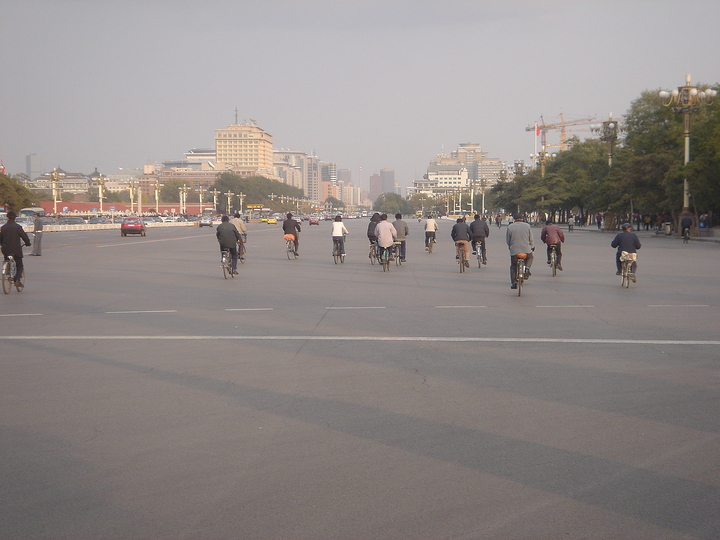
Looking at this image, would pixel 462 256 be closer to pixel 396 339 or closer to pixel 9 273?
pixel 9 273

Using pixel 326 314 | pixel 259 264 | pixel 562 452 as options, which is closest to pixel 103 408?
pixel 562 452

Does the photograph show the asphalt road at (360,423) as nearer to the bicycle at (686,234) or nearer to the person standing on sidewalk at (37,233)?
the person standing on sidewalk at (37,233)

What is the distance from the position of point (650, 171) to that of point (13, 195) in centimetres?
6210

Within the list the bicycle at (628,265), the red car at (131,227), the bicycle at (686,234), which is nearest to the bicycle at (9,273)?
the bicycle at (628,265)

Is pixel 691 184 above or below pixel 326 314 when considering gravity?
above

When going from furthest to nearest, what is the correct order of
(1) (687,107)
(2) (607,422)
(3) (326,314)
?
(1) (687,107) < (3) (326,314) < (2) (607,422)

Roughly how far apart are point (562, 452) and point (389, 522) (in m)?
1.86

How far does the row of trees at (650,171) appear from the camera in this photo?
4731 centimetres

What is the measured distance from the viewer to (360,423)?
21.5 ft

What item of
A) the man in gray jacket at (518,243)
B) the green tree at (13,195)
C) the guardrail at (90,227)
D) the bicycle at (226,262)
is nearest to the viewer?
the man in gray jacket at (518,243)

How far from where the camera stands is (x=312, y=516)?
4.54 m

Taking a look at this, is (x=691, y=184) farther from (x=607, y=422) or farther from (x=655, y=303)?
(x=607, y=422)

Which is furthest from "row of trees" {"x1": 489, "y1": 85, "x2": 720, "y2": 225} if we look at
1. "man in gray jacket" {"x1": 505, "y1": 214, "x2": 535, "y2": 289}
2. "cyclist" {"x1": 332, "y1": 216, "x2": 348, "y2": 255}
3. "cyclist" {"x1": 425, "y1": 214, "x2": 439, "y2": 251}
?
"man in gray jacket" {"x1": 505, "y1": 214, "x2": 535, "y2": 289}

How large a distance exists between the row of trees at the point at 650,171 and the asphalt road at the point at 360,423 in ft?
121
